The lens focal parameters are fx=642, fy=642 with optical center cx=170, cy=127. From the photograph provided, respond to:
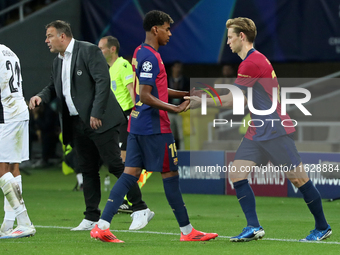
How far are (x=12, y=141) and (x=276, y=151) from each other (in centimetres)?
253

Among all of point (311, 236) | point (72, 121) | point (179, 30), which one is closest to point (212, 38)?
point (179, 30)

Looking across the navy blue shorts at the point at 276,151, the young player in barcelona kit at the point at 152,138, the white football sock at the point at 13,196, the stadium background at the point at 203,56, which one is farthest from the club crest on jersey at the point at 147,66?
the stadium background at the point at 203,56

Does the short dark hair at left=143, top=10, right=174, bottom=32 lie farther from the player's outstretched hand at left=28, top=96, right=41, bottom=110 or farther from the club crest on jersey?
the player's outstretched hand at left=28, top=96, right=41, bottom=110

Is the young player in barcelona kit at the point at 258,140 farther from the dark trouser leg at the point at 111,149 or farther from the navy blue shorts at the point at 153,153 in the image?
the dark trouser leg at the point at 111,149

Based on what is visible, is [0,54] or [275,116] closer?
[275,116]

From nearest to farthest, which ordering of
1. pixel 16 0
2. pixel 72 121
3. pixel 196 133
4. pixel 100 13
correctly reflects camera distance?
pixel 72 121 → pixel 196 133 → pixel 100 13 → pixel 16 0

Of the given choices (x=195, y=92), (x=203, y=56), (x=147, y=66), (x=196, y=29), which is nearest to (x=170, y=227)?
(x=195, y=92)

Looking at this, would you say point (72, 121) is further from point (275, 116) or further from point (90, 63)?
point (275, 116)

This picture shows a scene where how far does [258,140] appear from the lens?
566cm

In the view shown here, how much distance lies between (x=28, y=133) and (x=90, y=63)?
3.08 feet

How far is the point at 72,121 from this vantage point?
671 cm

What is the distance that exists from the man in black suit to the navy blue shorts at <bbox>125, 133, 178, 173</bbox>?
29.9 inches

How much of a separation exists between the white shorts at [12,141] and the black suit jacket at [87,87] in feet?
1.53

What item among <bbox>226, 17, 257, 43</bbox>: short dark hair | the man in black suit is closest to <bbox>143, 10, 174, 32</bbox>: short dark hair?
<bbox>226, 17, 257, 43</bbox>: short dark hair
